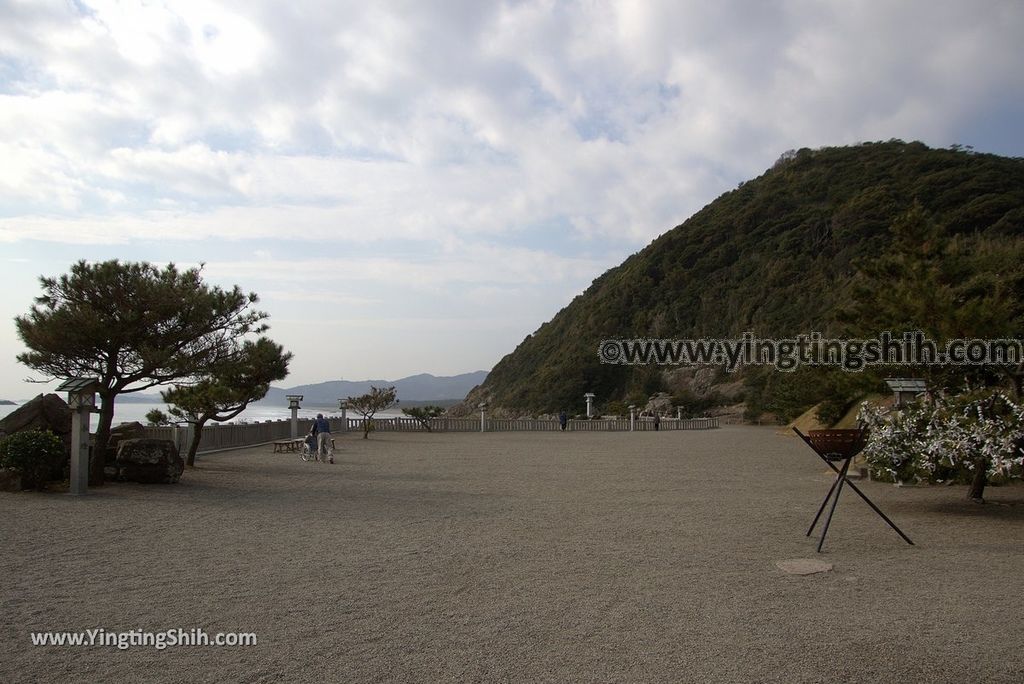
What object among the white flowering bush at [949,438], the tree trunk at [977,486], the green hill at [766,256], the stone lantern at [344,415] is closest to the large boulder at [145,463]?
the white flowering bush at [949,438]

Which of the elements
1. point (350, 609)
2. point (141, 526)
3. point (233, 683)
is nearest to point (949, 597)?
point (350, 609)

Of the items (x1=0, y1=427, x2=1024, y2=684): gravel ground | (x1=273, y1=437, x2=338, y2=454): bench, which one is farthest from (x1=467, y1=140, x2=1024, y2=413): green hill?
(x1=0, y1=427, x2=1024, y2=684): gravel ground

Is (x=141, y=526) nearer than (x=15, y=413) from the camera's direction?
Yes

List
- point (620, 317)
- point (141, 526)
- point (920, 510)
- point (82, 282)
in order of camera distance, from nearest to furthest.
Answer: point (141, 526)
point (920, 510)
point (82, 282)
point (620, 317)

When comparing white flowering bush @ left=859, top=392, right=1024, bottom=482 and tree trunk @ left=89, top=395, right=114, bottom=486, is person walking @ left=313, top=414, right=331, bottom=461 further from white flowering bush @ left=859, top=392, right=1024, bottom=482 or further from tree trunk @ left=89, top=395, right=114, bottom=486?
white flowering bush @ left=859, top=392, right=1024, bottom=482

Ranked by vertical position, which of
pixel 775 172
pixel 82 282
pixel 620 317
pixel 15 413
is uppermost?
pixel 775 172

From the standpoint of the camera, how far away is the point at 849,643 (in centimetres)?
459

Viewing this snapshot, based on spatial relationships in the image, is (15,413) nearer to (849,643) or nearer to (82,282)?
(82,282)

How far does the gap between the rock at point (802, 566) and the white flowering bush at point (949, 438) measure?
306 cm

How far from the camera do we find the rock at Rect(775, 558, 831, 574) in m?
6.53

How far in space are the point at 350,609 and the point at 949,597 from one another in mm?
4456

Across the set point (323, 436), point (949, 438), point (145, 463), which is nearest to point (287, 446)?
point (323, 436)

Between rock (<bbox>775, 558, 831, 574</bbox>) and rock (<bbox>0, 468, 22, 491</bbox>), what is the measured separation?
1086 centimetres

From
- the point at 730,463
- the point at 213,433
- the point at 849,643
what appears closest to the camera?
the point at 849,643
